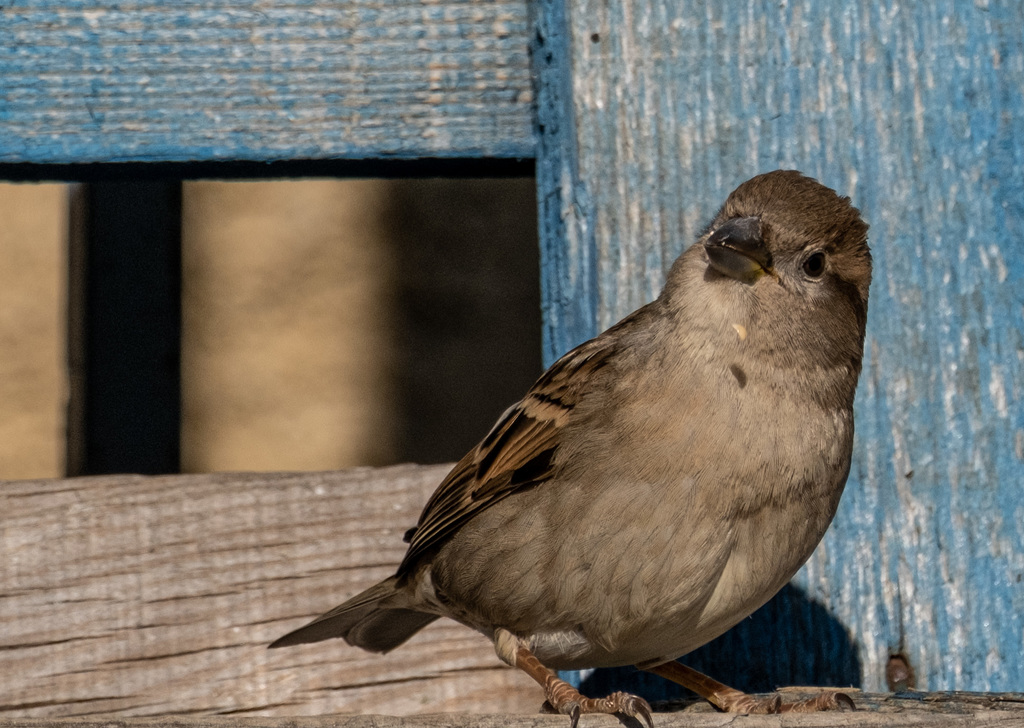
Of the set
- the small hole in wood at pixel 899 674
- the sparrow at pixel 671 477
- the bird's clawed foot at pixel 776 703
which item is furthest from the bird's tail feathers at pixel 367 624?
the small hole in wood at pixel 899 674

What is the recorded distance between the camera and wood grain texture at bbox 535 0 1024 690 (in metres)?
2.13

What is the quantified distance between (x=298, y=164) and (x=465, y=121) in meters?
0.27

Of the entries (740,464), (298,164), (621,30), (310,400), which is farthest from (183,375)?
(740,464)

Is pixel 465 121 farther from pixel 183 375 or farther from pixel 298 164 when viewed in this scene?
pixel 183 375

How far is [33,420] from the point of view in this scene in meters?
3.49

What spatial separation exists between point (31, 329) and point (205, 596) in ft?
5.50

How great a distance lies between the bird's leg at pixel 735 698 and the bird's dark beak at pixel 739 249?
1.97ft

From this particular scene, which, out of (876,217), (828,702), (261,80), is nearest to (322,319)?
(261,80)

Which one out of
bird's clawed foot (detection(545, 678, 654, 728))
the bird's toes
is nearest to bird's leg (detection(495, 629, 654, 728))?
bird's clawed foot (detection(545, 678, 654, 728))

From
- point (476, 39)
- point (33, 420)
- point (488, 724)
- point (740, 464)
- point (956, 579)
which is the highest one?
point (476, 39)

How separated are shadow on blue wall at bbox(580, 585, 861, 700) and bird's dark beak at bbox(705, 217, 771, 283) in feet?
1.65

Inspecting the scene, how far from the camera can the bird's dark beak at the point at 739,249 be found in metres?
1.97

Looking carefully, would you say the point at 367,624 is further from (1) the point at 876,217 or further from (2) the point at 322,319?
(2) the point at 322,319

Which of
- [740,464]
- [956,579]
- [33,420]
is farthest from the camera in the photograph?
[33,420]
